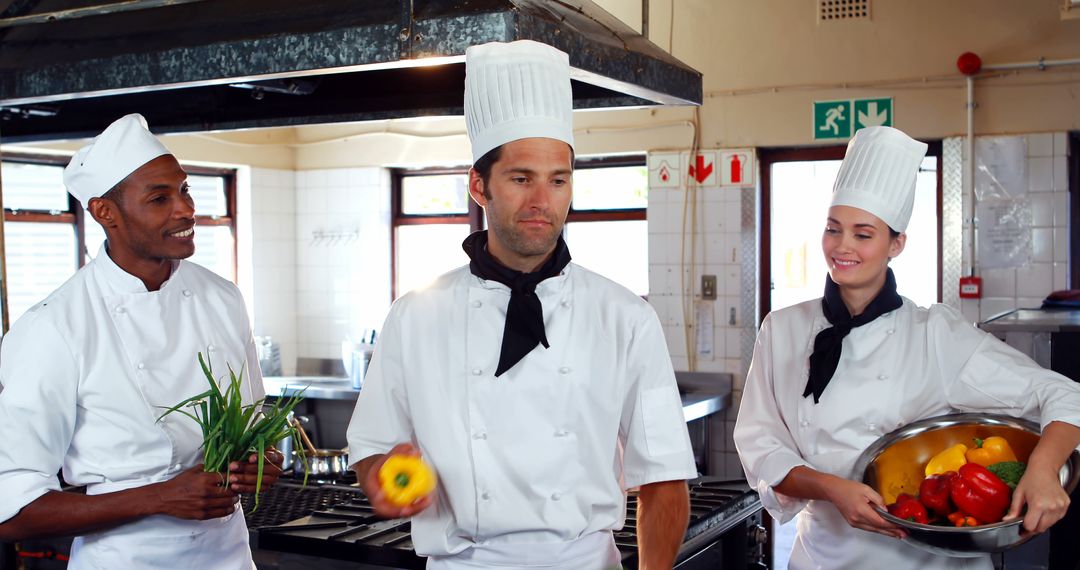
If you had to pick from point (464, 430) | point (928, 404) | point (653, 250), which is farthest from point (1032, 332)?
point (653, 250)

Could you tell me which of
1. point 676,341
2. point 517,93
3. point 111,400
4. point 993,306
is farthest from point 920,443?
point 676,341

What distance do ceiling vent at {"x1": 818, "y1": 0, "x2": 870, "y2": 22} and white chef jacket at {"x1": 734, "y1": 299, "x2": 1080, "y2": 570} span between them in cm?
381

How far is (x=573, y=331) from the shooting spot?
2.05m

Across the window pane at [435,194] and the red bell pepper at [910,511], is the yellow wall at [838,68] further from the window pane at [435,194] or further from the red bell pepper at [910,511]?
the red bell pepper at [910,511]

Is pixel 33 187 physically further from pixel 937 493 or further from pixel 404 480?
pixel 937 493

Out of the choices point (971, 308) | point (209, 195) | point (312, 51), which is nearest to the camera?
point (312, 51)

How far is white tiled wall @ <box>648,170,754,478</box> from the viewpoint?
6.27 metres

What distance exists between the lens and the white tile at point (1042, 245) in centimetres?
556

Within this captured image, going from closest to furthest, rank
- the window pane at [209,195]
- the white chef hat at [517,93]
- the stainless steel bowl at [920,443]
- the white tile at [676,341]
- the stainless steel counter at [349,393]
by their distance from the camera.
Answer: the white chef hat at [517,93] → the stainless steel bowl at [920,443] → the stainless steel counter at [349,393] → the white tile at [676,341] → the window pane at [209,195]

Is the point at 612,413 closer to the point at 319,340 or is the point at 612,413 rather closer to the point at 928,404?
the point at 928,404

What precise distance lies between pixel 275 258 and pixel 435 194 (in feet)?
4.40

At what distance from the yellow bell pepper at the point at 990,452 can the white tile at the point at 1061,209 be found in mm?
3743

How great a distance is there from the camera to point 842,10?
5.93 m

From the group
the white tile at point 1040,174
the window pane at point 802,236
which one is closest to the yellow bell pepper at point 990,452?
the white tile at point 1040,174
